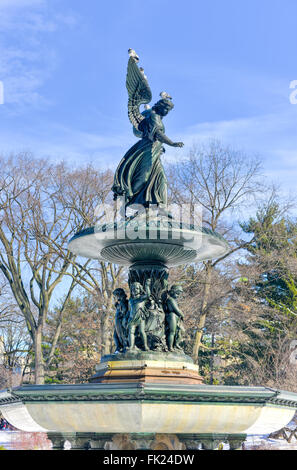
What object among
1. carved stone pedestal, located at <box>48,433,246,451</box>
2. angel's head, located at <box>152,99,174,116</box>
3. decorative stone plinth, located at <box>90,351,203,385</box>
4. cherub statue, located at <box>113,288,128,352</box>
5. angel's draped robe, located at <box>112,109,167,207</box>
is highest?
angel's head, located at <box>152,99,174,116</box>

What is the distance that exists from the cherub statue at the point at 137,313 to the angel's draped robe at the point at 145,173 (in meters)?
1.78

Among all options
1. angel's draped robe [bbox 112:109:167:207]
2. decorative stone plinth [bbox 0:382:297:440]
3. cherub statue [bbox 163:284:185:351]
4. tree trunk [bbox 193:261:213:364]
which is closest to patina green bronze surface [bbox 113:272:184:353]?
cherub statue [bbox 163:284:185:351]

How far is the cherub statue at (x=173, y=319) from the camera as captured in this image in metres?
11.7

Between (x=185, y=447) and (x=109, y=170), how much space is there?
2024 cm

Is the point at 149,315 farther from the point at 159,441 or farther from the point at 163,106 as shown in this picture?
the point at 163,106

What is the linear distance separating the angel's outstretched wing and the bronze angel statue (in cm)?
5

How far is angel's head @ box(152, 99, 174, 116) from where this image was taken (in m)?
12.7

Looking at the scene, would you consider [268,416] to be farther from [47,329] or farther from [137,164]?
[47,329]

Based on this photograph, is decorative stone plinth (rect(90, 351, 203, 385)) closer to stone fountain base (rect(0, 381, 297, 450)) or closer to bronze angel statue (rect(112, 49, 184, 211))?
stone fountain base (rect(0, 381, 297, 450))

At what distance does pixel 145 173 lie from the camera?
41.0ft

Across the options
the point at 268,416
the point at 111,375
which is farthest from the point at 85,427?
the point at 268,416

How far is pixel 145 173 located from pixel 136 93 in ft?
6.49

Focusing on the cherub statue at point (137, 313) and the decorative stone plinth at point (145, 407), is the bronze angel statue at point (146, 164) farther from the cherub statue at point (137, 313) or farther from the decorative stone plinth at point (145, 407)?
the decorative stone plinth at point (145, 407)

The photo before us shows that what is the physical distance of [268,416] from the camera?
9953 millimetres
